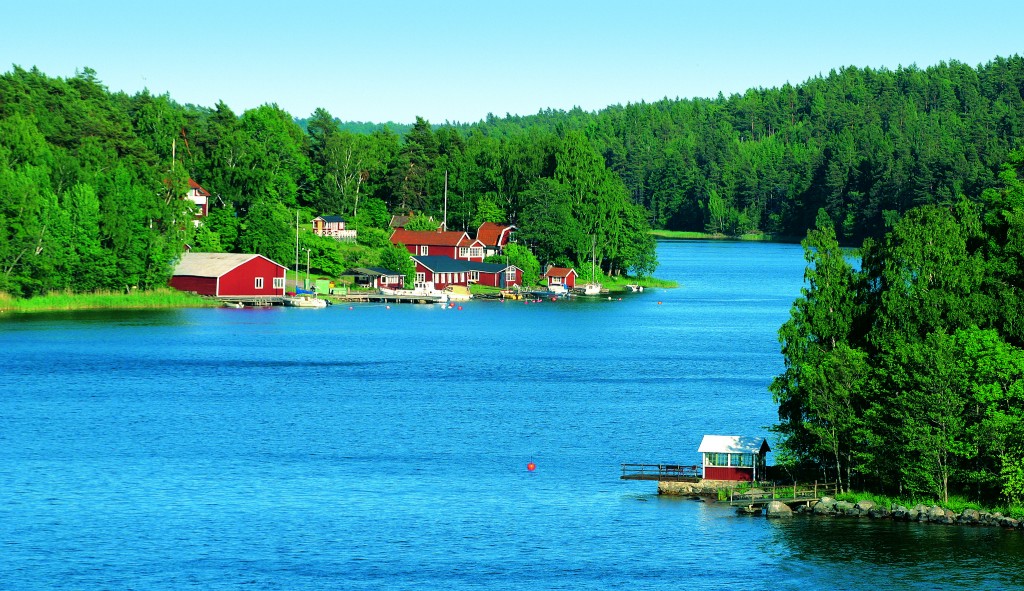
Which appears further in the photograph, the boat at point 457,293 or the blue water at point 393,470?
the boat at point 457,293

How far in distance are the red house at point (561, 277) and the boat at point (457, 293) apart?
456 inches

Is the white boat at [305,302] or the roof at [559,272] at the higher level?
the roof at [559,272]

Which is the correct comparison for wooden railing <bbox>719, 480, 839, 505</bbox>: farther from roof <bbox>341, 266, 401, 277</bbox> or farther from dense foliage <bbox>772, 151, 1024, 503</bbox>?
roof <bbox>341, 266, 401, 277</bbox>

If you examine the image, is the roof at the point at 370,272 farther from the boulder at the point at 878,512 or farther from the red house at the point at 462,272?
the boulder at the point at 878,512

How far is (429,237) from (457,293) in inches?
598

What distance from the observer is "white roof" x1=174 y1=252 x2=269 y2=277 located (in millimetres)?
125188

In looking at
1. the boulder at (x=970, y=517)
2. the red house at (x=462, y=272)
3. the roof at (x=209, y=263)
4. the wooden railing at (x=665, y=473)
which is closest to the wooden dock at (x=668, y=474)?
the wooden railing at (x=665, y=473)

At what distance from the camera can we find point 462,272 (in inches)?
5807

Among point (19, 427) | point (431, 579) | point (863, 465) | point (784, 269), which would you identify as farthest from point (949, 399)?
point (784, 269)

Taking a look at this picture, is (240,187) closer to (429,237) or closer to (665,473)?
(429,237)

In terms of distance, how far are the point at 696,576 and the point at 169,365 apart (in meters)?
54.4

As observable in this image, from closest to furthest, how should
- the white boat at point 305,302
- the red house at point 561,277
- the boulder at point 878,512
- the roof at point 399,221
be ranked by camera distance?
the boulder at point 878,512 → the white boat at point 305,302 → the red house at point 561,277 → the roof at point 399,221

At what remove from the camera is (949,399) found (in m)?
44.3

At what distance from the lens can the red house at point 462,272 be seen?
5679 inches
